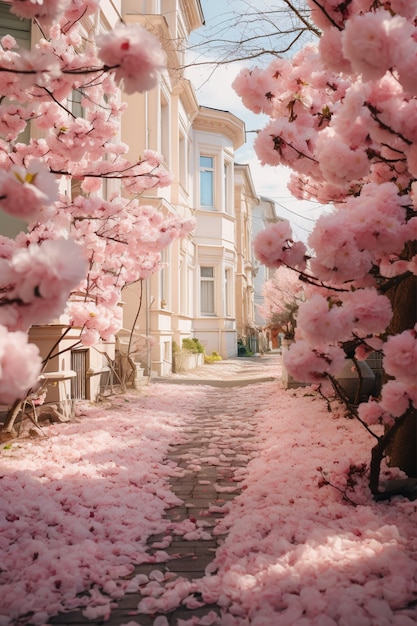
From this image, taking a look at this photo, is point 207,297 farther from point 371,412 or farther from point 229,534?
point 229,534

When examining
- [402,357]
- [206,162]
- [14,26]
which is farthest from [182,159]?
[402,357]

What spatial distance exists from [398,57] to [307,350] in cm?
154

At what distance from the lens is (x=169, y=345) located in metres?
17.3

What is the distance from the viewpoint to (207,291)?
2441 centimetres

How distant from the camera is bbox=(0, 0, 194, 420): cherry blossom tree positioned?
5.79ft

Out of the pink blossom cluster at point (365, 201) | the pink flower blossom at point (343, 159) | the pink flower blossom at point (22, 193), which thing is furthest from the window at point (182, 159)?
the pink flower blossom at point (22, 193)

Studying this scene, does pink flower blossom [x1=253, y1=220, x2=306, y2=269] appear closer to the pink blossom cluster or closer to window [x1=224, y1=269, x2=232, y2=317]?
the pink blossom cluster

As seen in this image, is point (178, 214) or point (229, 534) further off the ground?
point (178, 214)

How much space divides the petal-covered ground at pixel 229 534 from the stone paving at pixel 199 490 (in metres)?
0.05

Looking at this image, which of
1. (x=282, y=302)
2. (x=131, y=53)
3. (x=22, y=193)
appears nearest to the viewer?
(x=22, y=193)

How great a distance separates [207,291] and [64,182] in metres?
16.3

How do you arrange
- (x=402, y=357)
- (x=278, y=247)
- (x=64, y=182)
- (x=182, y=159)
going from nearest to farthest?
1. (x=402, y=357)
2. (x=278, y=247)
3. (x=64, y=182)
4. (x=182, y=159)

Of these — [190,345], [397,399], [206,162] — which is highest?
[206,162]

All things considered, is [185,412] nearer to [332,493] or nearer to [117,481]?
[117,481]
